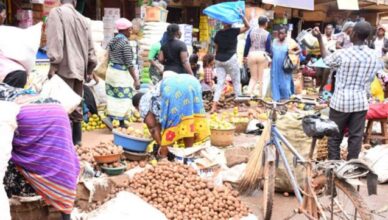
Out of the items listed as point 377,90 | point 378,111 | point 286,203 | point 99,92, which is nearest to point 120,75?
point 99,92

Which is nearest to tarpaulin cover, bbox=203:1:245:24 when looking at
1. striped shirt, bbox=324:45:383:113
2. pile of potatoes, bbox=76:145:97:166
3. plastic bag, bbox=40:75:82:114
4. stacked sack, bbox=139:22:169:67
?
stacked sack, bbox=139:22:169:67

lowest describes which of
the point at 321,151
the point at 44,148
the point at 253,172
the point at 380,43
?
the point at 321,151

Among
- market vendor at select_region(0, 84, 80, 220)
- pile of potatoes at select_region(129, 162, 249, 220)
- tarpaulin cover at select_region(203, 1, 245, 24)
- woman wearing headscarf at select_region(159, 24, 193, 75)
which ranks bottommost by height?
pile of potatoes at select_region(129, 162, 249, 220)

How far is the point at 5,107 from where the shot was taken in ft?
8.13

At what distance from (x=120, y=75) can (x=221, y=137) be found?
1.73 meters

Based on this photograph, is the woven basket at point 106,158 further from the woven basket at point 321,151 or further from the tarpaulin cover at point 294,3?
the tarpaulin cover at point 294,3

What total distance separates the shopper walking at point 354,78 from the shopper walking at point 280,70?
3.68 m

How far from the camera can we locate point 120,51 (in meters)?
6.48

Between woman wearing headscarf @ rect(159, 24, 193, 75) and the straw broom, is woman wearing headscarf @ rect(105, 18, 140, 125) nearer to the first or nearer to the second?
woman wearing headscarf @ rect(159, 24, 193, 75)

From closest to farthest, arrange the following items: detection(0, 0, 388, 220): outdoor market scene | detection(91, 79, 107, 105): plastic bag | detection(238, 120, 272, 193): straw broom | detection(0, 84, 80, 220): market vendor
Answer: detection(0, 84, 80, 220): market vendor → detection(0, 0, 388, 220): outdoor market scene → detection(238, 120, 272, 193): straw broom → detection(91, 79, 107, 105): plastic bag

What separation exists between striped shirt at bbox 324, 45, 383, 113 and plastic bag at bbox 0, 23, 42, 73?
3.00 meters

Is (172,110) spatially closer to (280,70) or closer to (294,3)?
(280,70)

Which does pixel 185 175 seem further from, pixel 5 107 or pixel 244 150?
pixel 5 107

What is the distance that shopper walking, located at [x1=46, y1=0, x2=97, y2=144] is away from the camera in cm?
504
